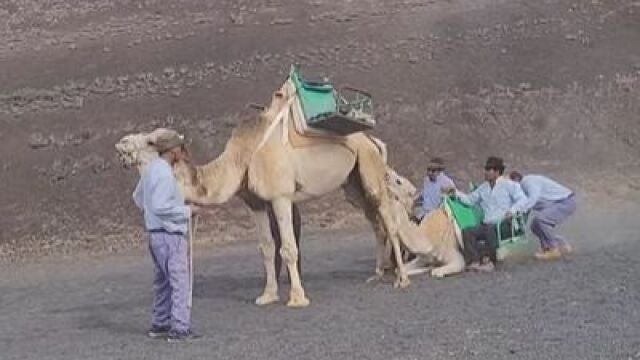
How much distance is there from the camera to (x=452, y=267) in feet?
44.2

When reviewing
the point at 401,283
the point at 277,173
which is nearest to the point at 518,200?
the point at 401,283

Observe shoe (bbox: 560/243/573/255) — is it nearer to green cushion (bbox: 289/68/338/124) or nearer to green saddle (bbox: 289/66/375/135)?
green saddle (bbox: 289/66/375/135)

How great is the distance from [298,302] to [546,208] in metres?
3.63

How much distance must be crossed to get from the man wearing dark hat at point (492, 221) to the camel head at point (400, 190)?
93 centimetres

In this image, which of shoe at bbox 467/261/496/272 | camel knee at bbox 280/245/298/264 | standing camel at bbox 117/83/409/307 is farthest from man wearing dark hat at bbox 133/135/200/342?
shoe at bbox 467/261/496/272

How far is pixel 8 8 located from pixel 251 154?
23.4 m

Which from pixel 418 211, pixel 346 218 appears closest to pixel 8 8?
pixel 346 218

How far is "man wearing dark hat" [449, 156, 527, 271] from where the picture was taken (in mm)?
13531

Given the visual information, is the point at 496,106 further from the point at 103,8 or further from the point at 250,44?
the point at 103,8

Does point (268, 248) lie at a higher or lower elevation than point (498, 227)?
higher

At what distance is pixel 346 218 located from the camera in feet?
66.9

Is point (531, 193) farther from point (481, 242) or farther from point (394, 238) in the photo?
point (394, 238)

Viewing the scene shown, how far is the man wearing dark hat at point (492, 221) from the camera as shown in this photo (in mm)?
13531

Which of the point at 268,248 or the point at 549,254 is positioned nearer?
the point at 268,248
